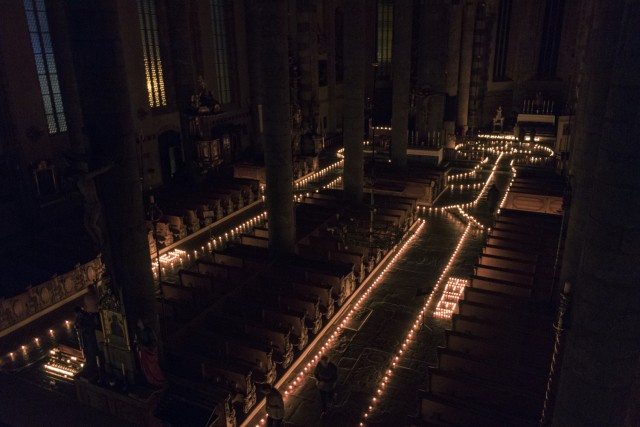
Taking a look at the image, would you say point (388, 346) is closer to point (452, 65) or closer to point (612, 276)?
point (612, 276)

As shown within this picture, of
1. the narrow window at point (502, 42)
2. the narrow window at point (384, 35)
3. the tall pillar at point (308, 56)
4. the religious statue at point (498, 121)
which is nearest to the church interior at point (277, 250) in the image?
the tall pillar at point (308, 56)

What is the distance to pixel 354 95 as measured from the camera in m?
19.5

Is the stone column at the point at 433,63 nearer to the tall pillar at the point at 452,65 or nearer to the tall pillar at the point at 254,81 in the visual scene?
the tall pillar at the point at 452,65

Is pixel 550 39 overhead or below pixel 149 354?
overhead

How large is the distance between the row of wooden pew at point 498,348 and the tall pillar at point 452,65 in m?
17.2

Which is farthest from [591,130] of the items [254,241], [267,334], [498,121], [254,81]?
[498,121]

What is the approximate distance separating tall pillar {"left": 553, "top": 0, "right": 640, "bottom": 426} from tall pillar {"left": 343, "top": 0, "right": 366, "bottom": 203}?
48.8ft

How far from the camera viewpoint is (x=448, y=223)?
2052cm

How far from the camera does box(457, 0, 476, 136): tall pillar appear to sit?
3397 cm

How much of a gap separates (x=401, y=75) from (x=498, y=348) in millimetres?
16926

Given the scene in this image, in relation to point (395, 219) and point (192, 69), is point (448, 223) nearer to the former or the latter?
point (395, 219)

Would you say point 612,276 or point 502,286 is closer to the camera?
point 612,276

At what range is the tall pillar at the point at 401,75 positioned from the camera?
903 inches

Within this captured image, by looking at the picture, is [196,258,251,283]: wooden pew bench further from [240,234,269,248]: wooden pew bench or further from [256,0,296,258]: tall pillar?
[240,234,269,248]: wooden pew bench
